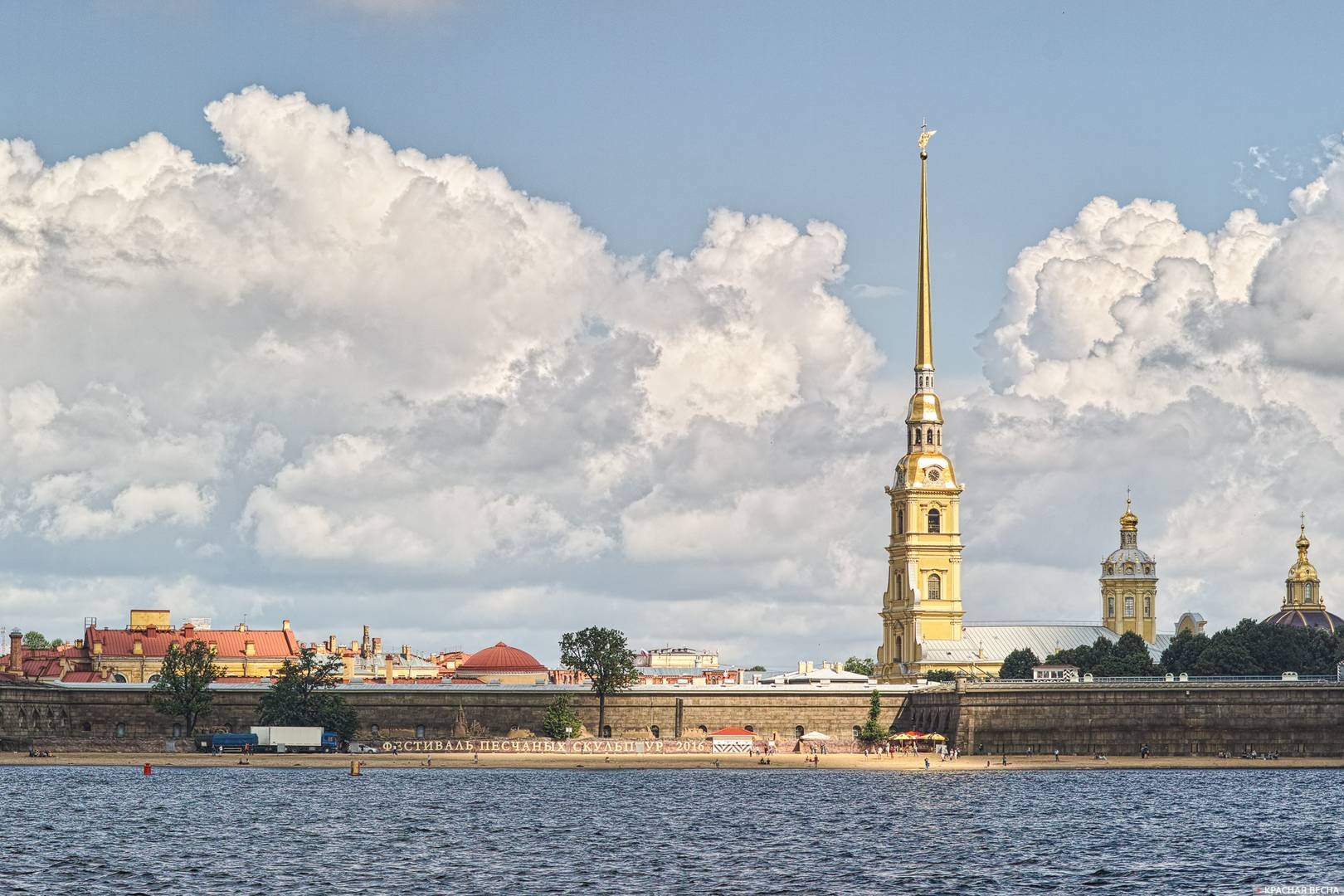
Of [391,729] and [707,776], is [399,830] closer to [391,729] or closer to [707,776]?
[707,776]

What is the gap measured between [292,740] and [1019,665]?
225 ft

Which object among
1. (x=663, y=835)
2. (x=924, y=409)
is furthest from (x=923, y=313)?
(x=663, y=835)

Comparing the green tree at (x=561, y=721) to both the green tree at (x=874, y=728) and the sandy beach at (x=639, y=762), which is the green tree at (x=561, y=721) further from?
the green tree at (x=874, y=728)

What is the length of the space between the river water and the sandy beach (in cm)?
878

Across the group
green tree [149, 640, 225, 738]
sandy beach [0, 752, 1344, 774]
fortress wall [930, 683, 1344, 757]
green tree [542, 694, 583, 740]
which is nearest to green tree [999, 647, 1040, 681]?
fortress wall [930, 683, 1344, 757]

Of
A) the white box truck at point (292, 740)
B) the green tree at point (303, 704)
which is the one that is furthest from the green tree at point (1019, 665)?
the white box truck at point (292, 740)

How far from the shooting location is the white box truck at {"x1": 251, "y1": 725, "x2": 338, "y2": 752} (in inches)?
5945

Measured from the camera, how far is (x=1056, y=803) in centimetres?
10956

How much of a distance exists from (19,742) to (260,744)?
1724 centimetres

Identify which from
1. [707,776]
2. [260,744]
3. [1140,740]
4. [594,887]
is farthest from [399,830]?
[1140,740]

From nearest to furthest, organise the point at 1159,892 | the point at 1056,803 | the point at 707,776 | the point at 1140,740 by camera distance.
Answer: the point at 1159,892
the point at 1056,803
the point at 707,776
the point at 1140,740

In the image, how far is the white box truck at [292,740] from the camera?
15100 centimetres

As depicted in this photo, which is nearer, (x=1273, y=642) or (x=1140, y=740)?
(x=1140, y=740)

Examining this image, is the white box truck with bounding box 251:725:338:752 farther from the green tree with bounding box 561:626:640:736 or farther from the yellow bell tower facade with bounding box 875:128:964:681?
the yellow bell tower facade with bounding box 875:128:964:681
